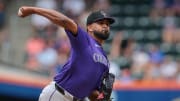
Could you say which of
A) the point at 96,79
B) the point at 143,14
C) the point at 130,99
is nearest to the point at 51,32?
the point at 143,14

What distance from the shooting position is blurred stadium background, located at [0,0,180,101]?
1184cm

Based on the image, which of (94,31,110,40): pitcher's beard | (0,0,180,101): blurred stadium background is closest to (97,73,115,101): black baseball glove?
(94,31,110,40): pitcher's beard

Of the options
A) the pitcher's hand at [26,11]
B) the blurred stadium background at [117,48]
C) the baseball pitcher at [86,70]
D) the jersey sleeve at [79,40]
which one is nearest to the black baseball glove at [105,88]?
the baseball pitcher at [86,70]

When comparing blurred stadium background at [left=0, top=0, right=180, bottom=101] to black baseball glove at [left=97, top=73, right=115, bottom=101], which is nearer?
black baseball glove at [left=97, top=73, right=115, bottom=101]

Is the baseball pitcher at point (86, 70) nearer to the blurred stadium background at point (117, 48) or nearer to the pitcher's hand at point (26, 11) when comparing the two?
the pitcher's hand at point (26, 11)

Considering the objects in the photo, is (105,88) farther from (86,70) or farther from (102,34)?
(102,34)

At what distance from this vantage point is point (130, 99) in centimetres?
1166

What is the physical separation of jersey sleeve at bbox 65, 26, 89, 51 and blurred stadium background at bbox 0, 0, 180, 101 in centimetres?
471

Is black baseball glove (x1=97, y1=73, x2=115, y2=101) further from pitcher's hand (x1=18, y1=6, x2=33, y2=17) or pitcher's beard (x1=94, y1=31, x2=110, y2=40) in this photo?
pitcher's hand (x1=18, y1=6, x2=33, y2=17)

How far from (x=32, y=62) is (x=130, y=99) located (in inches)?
113

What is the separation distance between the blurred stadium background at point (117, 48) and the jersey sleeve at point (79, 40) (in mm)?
4706

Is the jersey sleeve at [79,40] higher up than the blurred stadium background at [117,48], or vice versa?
the blurred stadium background at [117,48]

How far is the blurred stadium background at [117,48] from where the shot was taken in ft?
38.9

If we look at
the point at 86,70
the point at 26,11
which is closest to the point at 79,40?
the point at 86,70
